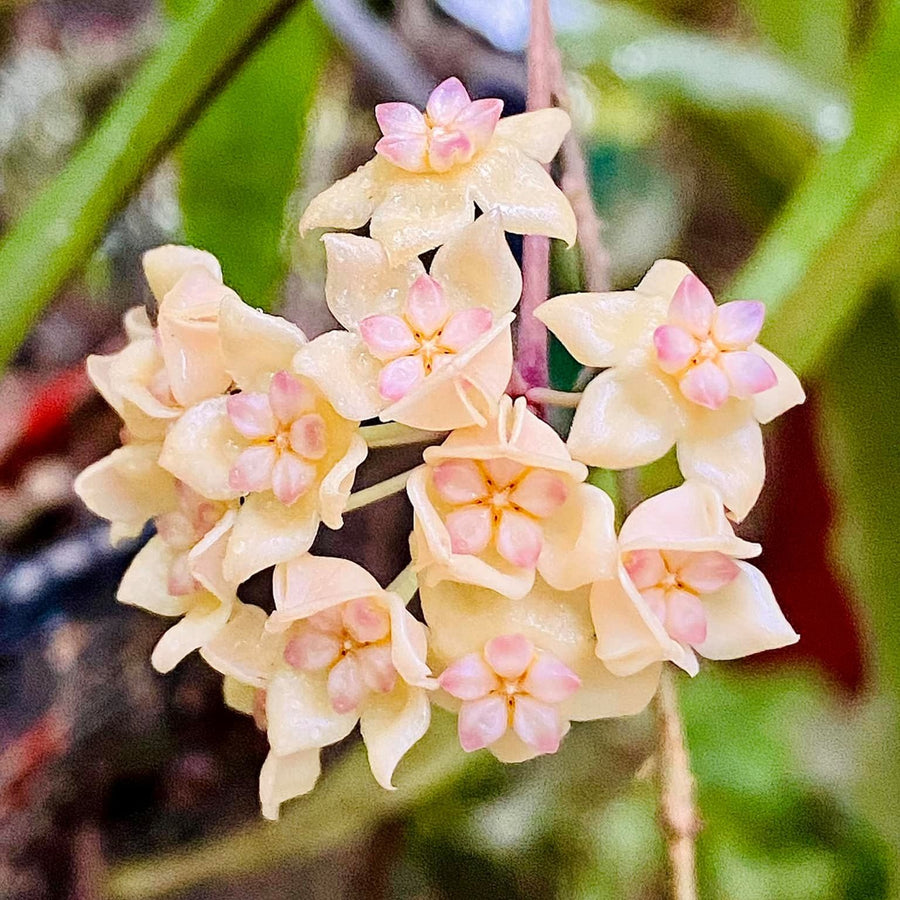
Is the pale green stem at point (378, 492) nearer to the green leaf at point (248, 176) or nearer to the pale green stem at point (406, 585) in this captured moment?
the pale green stem at point (406, 585)

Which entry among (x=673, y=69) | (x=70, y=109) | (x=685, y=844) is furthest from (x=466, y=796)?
(x=70, y=109)

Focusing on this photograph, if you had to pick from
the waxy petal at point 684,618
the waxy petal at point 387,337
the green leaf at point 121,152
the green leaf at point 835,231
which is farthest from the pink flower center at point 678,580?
the green leaf at point 121,152

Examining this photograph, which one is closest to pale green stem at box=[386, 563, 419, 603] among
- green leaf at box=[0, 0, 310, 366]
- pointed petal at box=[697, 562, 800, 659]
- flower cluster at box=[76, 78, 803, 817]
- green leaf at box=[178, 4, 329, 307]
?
flower cluster at box=[76, 78, 803, 817]

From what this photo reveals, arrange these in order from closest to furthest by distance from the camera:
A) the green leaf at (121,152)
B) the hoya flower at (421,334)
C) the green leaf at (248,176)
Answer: the hoya flower at (421,334) < the green leaf at (121,152) < the green leaf at (248,176)

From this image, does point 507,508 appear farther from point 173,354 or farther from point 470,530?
point 173,354

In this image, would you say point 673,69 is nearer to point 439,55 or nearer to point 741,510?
point 439,55

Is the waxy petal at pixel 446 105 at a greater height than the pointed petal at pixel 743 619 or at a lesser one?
greater
